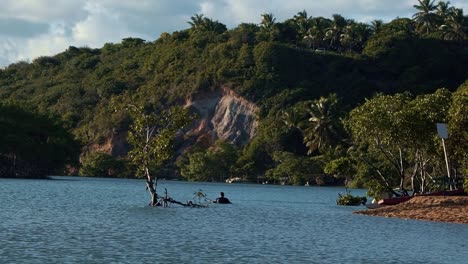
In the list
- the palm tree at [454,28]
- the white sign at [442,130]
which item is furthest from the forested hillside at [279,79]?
the white sign at [442,130]

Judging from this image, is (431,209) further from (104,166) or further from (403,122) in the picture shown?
(104,166)

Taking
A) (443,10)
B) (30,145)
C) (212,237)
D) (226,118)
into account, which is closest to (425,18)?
(443,10)

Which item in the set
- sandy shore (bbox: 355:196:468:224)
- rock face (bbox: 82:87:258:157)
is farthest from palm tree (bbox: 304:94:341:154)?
sandy shore (bbox: 355:196:468:224)

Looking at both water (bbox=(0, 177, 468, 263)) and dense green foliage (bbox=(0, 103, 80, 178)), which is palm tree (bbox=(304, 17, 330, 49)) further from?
water (bbox=(0, 177, 468, 263))

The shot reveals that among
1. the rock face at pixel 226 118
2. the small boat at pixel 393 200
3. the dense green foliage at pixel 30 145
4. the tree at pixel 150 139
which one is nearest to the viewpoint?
the tree at pixel 150 139

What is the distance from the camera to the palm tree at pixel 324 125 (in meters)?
145

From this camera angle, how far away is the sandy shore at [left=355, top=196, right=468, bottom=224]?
178 feet

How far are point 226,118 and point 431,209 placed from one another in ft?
392

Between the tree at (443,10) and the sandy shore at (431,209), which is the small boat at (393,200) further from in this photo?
the tree at (443,10)

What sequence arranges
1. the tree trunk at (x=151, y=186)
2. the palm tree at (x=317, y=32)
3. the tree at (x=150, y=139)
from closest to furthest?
the tree trunk at (x=151, y=186)
the tree at (x=150, y=139)
the palm tree at (x=317, y=32)

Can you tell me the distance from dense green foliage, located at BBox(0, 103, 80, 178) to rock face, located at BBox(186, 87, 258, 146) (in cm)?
3898

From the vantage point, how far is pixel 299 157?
152750 millimetres

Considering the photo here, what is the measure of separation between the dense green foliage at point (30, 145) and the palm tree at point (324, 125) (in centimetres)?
4126

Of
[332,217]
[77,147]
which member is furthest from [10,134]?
[332,217]
